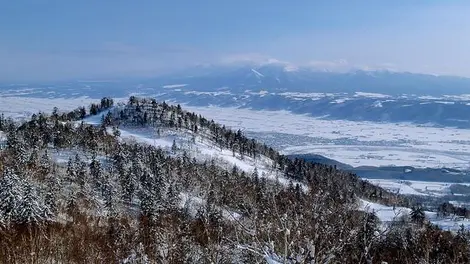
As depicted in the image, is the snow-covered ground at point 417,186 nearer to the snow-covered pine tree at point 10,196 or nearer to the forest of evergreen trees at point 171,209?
the forest of evergreen trees at point 171,209

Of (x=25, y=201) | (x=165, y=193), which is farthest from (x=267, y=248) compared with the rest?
(x=165, y=193)

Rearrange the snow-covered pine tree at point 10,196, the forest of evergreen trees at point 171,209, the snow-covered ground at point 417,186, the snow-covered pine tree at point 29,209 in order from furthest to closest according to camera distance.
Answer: the snow-covered ground at point 417,186
the snow-covered pine tree at point 10,196
the snow-covered pine tree at point 29,209
the forest of evergreen trees at point 171,209

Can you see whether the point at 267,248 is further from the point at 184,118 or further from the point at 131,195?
the point at 184,118

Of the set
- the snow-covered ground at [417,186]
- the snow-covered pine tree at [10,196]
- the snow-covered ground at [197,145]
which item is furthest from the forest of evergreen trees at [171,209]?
the snow-covered ground at [417,186]

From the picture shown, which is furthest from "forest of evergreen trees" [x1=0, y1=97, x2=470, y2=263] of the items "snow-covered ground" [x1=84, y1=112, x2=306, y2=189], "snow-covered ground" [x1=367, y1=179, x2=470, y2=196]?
"snow-covered ground" [x1=367, y1=179, x2=470, y2=196]

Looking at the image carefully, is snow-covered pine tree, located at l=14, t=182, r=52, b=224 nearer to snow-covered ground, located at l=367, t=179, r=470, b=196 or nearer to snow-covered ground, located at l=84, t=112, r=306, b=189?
snow-covered ground, located at l=84, t=112, r=306, b=189

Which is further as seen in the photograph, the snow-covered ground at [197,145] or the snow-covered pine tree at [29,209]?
the snow-covered ground at [197,145]

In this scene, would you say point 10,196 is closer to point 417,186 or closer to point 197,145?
point 197,145

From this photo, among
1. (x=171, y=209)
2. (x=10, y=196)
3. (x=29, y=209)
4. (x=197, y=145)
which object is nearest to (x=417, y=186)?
(x=197, y=145)
